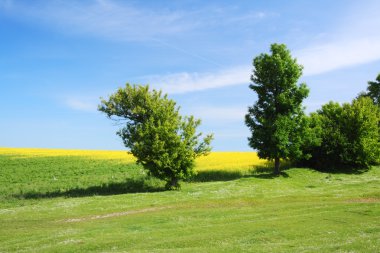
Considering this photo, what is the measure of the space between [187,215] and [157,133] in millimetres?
18112

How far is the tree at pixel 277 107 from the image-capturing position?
5591 centimetres

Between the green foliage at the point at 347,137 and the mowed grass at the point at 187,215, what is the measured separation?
5.71 meters

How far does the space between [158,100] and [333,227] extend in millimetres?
30434

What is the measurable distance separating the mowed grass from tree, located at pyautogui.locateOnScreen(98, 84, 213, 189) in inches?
133

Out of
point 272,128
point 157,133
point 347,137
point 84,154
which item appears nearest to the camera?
point 157,133

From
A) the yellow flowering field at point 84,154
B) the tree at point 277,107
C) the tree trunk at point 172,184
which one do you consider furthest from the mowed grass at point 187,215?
the yellow flowering field at point 84,154

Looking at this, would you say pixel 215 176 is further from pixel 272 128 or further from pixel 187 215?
pixel 187 215

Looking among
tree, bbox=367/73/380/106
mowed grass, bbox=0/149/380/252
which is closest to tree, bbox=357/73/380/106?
tree, bbox=367/73/380/106

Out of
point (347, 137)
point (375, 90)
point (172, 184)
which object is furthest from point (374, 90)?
point (172, 184)

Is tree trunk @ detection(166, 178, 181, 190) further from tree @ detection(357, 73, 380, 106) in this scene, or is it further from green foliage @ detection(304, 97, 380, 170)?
tree @ detection(357, 73, 380, 106)

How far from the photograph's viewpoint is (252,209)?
103 ft

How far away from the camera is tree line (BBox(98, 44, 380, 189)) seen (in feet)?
152

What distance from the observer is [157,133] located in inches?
1799

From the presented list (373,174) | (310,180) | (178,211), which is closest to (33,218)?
(178,211)
